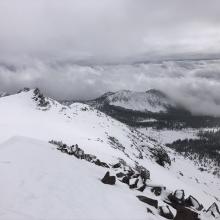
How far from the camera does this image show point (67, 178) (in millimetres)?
27594

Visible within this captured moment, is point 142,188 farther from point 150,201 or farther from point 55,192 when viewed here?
point 55,192

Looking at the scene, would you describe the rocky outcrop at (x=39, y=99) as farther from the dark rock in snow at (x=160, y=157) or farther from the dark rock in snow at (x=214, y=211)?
the dark rock in snow at (x=214, y=211)

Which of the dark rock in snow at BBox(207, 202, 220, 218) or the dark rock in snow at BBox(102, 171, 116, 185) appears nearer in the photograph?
the dark rock in snow at BBox(207, 202, 220, 218)

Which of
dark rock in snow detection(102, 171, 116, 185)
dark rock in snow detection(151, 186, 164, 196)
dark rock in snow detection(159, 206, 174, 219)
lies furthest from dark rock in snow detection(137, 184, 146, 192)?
dark rock in snow detection(159, 206, 174, 219)

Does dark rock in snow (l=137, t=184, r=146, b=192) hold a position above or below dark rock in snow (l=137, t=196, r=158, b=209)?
below

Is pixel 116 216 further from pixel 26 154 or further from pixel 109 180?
pixel 26 154

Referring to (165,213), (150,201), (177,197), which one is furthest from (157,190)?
(165,213)

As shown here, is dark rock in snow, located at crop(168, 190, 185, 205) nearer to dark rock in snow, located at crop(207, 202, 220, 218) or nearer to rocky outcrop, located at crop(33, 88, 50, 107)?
dark rock in snow, located at crop(207, 202, 220, 218)

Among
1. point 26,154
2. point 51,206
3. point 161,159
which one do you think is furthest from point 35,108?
point 51,206

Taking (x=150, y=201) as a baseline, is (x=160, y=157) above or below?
below

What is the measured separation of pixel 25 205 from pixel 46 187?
3733mm

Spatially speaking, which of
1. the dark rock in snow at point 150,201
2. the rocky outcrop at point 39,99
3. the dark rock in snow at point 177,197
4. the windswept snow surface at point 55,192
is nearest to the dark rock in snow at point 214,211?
the dark rock in snow at point 177,197

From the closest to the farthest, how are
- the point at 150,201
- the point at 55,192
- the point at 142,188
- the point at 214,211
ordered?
the point at 55,192 → the point at 150,201 → the point at 214,211 → the point at 142,188

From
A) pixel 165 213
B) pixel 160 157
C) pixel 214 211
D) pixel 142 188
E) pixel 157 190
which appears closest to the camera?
pixel 165 213
